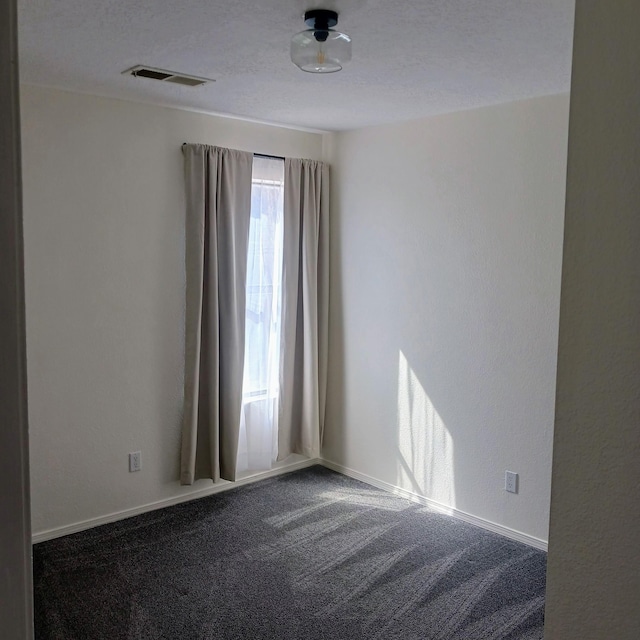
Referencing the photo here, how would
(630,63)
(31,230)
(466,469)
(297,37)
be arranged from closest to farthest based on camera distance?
(630,63) → (297,37) → (31,230) → (466,469)

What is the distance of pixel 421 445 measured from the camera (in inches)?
165

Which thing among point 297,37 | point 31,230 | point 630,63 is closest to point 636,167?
point 630,63

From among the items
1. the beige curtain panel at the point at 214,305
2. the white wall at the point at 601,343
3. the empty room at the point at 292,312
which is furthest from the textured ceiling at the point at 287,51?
the white wall at the point at 601,343

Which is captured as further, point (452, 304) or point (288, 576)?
point (452, 304)

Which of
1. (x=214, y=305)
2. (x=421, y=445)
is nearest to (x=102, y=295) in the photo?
(x=214, y=305)

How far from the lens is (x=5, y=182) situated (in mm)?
545

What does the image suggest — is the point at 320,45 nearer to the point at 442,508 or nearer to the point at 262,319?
the point at 262,319

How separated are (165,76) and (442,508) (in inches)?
115

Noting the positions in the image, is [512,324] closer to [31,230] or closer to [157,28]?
[157,28]

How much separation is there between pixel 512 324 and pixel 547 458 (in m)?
0.75

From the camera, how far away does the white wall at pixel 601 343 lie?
887mm

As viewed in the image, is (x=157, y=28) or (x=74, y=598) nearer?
(x=157, y=28)

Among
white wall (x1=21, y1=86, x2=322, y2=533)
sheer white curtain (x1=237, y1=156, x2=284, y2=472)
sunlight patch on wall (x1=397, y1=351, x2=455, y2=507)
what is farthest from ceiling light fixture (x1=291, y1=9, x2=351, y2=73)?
sunlight patch on wall (x1=397, y1=351, x2=455, y2=507)

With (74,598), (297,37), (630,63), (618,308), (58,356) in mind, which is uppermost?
(297,37)
